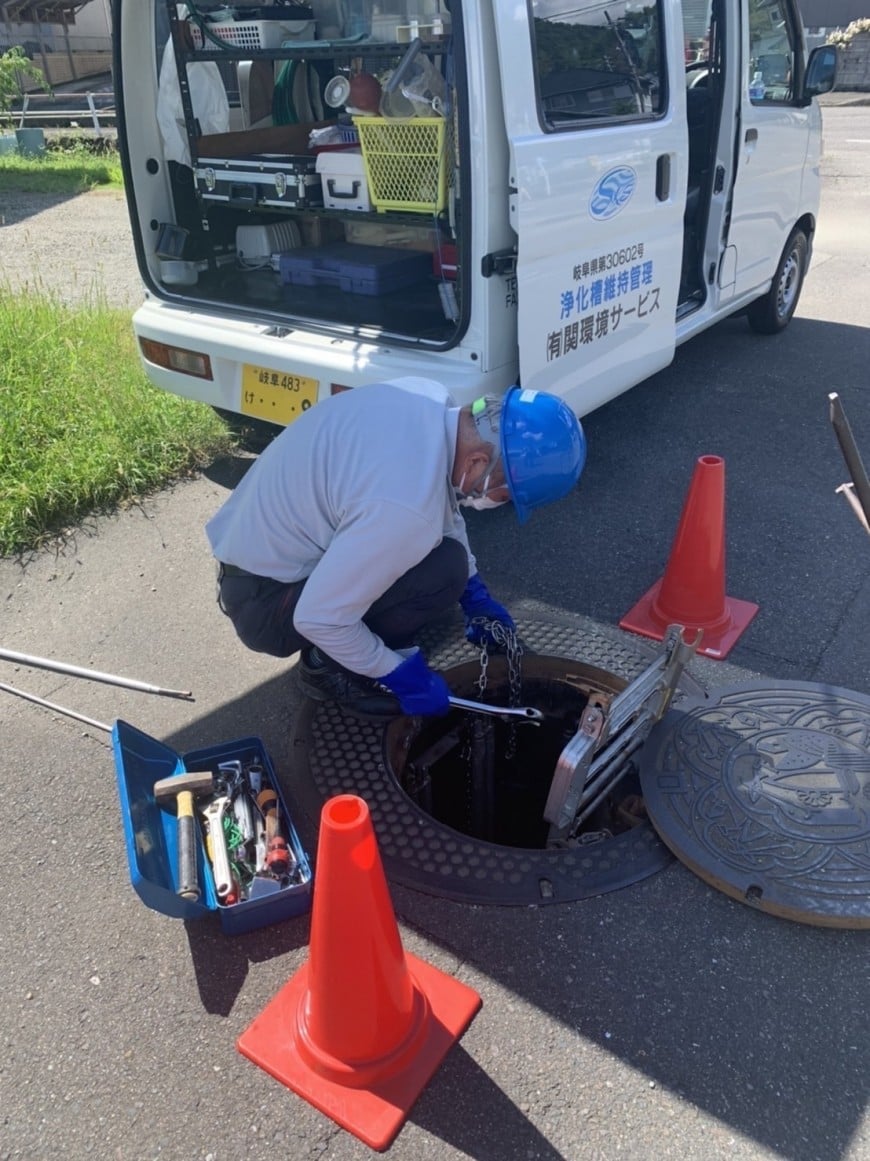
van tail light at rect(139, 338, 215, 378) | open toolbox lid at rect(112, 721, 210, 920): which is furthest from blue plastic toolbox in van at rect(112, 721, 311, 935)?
van tail light at rect(139, 338, 215, 378)

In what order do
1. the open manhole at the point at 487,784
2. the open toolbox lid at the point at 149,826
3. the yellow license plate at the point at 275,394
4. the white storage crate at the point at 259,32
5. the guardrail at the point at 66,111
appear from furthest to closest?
the guardrail at the point at 66,111 → the white storage crate at the point at 259,32 → the yellow license plate at the point at 275,394 → the open manhole at the point at 487,784 → the open toolbox lid at the point at 149,826

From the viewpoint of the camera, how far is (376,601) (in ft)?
8.55

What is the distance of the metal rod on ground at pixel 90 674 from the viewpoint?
273 centimetres

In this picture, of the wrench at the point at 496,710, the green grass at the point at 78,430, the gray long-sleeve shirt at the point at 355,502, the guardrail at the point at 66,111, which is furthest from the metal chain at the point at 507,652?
the guardrail at the point at 66,111

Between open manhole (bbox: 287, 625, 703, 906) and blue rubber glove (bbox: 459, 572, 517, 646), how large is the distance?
8 cm

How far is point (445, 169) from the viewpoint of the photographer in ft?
10.1

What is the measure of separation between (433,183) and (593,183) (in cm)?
59

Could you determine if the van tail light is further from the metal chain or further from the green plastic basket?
the metal chain

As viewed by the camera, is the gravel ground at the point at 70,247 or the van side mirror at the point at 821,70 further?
the gravel ground at the point at 70,247

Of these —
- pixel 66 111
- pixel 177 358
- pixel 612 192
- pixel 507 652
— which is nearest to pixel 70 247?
pixel 177 358

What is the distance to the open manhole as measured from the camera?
2145 millimetres

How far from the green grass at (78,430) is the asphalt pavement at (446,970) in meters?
0.82

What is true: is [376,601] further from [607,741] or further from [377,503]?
[607,741]

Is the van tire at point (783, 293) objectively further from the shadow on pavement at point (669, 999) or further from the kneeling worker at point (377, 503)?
the shadow on pavement at point (669, 999)
